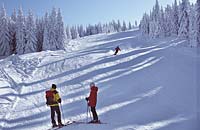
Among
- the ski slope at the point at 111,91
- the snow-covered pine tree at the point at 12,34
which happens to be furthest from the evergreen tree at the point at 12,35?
the ski slope at the point at 111,91

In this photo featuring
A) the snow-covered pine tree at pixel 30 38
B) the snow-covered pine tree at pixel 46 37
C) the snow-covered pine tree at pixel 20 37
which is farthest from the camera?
the snow-covered pine tree at pixel 46 37

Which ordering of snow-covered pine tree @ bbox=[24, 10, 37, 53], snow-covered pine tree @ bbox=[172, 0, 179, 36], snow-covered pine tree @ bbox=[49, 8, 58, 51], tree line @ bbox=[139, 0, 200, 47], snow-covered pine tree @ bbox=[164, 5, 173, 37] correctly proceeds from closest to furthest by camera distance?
tree line @ bbox=[139, 0, 200, 47] → snow-covered pine tree @ bbox=[24, 10, 37, 53] → snow-covered pine tree @ bbox=[49, 8, 58, 51] → snow-covered pine tree @ bbox=[172, 0, 179, 36] → snow-covered pine tree @ bbox=[164, 5, 173, 37]

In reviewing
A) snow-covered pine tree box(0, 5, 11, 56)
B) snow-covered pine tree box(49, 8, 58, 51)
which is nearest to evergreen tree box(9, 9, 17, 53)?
snow-covered pine tree box(0, 5, 11, 56)

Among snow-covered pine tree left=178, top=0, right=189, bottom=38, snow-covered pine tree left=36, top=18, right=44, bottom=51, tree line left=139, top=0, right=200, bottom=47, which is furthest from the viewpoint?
snow-covered pine tree left=36, top=18, right=44, bottom=51

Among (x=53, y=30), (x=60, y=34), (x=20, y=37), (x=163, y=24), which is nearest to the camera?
(x=20, y=37)

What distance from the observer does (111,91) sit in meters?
22.5

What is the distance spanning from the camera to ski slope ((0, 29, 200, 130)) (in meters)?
15.6

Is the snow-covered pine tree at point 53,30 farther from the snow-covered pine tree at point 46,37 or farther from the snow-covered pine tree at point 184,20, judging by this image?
the snow-covered pine tree at point 184,20

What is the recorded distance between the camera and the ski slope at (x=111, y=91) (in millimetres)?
15578

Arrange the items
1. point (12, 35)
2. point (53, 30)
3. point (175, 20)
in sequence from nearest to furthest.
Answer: point (53, 30)
point (12, 35)
point (175, 20)

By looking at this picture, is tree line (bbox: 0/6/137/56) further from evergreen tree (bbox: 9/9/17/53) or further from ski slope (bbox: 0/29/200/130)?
ski slope (bbox: 0/29/200/130)

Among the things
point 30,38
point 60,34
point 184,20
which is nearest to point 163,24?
point 184,20

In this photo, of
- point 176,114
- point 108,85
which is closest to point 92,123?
point 176,114

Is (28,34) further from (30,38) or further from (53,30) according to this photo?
(53,30)
